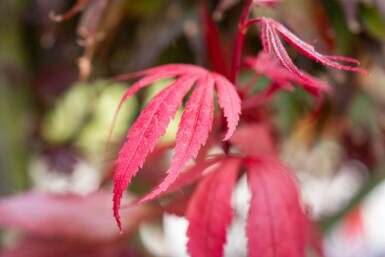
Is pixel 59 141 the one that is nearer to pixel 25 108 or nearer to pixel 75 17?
pixel 25 108

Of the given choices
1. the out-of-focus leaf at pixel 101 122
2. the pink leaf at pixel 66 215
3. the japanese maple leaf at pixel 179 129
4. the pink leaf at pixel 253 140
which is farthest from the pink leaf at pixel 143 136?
the out-of-focus leaf at pixel 101 122

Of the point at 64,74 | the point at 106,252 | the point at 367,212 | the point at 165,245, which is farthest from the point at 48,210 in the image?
the point at 367,212

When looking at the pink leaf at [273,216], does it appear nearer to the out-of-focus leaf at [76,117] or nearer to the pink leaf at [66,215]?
the pink leaf at [66,215]

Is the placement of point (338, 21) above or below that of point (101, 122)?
above

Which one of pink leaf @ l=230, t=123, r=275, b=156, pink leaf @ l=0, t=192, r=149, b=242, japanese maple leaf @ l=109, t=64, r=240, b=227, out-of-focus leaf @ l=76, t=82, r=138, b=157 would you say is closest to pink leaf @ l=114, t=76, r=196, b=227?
japanese maple leaf @ l=109, t=64, r=240, b=227

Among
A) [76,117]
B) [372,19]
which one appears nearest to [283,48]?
[372,19]

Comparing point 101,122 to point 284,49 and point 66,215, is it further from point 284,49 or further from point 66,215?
point 284,49
